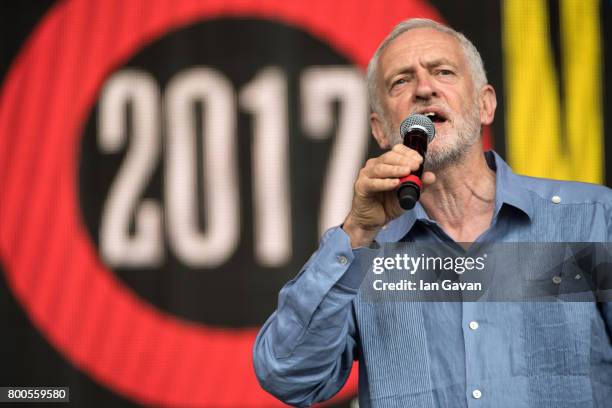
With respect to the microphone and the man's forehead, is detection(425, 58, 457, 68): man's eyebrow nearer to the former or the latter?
the man's forehead

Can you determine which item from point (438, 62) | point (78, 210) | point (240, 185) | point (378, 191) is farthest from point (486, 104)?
point (78, 210)

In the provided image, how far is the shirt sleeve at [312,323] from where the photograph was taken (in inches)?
61.2

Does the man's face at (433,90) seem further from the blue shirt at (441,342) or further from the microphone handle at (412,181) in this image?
the microphone handle at (412,181)

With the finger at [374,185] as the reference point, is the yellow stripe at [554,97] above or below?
above

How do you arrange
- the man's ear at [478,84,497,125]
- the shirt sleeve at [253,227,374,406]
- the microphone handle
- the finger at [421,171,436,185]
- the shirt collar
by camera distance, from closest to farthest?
the microphone handle < the finger at [421,171,436,185] < the shirt sleeve at [253,227,374,406] < the shirt collar < the man's ear at [478,84,497,125]

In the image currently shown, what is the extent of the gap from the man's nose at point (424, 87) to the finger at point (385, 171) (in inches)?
17.0

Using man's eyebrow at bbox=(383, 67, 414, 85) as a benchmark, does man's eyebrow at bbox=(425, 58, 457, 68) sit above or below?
above

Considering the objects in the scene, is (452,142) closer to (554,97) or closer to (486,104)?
(486,104)

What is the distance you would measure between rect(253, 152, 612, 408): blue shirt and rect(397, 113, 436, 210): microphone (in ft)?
0.73

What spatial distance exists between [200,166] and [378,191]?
1.61 m

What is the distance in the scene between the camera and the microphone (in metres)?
1.34

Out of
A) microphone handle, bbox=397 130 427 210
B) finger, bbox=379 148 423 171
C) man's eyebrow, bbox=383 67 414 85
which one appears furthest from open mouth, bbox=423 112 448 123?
finger, bbox=379 148 423 171

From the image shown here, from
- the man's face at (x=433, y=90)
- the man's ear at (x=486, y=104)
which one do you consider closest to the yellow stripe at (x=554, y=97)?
the man's ear at (x=486, y=104)

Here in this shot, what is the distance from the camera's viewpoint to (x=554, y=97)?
2896mm
